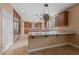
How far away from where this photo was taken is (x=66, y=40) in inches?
96.3

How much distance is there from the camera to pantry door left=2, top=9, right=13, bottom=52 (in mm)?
2260

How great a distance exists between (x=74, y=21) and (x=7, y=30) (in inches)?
54.9

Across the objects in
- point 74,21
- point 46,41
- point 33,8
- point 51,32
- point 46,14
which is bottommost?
point 46,41

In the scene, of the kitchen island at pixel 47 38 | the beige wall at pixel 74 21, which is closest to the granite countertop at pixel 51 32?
the kitchen island at pixel 47 38

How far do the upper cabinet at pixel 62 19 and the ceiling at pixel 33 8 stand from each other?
0.31 ft

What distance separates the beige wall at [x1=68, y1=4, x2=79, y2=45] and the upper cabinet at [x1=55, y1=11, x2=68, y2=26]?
0.09 m

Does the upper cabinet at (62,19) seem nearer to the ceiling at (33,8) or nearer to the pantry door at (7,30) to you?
the ceiling at (33,8)

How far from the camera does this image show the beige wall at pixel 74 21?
7.76 ft

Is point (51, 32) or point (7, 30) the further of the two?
point (51, 32)

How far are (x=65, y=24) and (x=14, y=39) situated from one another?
1.12m

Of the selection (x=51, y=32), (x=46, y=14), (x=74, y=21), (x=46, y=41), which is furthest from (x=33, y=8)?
(x=74, y=21)

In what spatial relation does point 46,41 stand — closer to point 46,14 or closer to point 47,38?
point 47,38

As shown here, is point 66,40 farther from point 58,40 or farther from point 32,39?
point 32,39

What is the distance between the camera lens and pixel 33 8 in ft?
7.72
